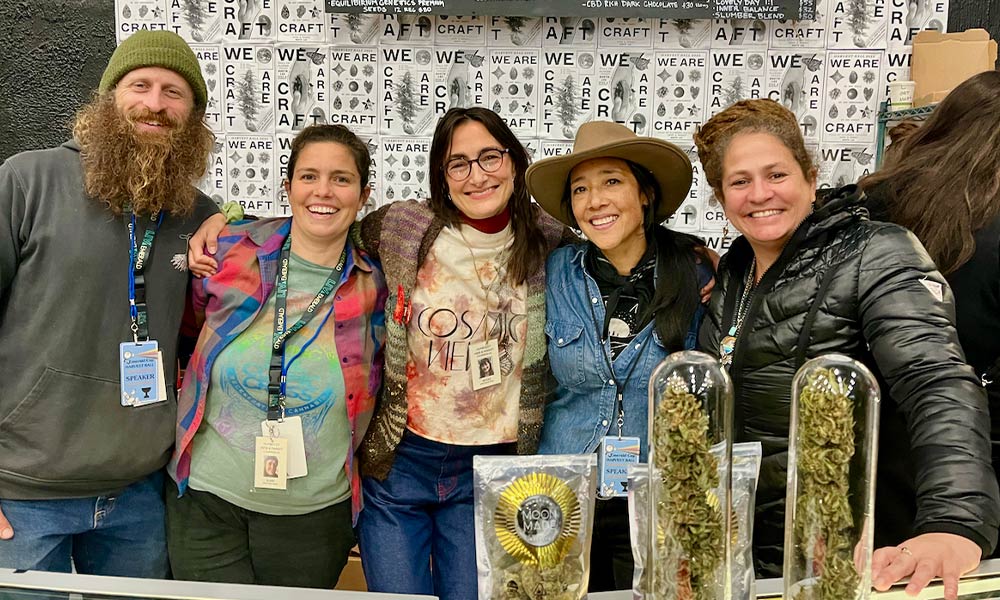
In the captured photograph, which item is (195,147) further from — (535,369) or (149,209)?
(535,369)

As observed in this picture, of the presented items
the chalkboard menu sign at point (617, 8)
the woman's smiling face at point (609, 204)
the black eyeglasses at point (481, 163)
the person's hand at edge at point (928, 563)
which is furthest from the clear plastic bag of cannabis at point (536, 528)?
the chalkboard menu sign at point (617, 8)

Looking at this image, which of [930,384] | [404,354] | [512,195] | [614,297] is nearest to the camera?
[930,384]

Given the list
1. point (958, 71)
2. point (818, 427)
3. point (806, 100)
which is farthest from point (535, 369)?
point (958, 71)

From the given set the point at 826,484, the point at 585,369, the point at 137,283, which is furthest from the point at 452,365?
the point at 826,484

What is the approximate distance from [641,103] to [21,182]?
269 cm

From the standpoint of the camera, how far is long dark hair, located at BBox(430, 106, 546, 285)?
6.86ft

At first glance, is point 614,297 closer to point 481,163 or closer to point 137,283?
point 481,163

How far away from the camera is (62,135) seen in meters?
3.68

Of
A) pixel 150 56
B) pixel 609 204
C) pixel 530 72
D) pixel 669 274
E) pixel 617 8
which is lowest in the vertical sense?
pixel 669 274

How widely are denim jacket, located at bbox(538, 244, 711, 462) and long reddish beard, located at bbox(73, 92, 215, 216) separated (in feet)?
3.83

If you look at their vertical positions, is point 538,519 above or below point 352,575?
above

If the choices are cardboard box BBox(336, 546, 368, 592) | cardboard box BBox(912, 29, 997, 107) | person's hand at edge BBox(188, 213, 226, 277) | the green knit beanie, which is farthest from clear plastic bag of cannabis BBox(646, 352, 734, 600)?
cardboard box BBox(912, 29, 997, 107)

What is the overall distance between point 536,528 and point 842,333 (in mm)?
832

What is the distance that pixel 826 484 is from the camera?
3.21ft
